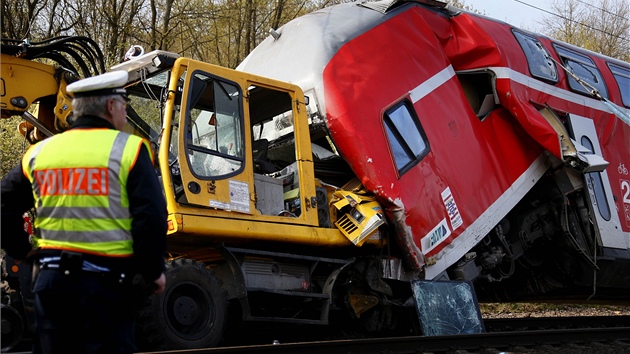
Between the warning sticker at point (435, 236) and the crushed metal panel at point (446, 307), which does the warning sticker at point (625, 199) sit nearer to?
the crushed metal panel at point (446, 307)

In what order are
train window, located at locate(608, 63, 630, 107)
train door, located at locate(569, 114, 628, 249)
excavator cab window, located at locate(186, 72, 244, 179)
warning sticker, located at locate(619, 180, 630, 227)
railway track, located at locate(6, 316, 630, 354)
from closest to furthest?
railway track, located at locate(6, 316, 630, 354) → excavator cab window, located at locate(186, 72, 244, 179) → train door, located at locate(569, 114, 628, 249) → warning sticker, located at locate(619, 180, 630, 227) → train window, located at locate(608, 63, 630, 107)

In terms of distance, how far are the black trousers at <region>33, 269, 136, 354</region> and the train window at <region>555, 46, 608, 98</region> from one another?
25.1 feet

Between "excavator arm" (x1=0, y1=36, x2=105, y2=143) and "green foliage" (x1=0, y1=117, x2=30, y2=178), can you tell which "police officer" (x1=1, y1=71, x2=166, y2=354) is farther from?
"green foliage" (x1=0, y1=117, x2=30, y2=178)

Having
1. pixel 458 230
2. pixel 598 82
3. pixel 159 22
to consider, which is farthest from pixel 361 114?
pixel 159 22

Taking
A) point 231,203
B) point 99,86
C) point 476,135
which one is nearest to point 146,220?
point 99,86

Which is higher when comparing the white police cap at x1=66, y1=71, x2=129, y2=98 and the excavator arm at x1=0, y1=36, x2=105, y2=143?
the excavator arm at x1=0, y1=36, x2=105, y2=143

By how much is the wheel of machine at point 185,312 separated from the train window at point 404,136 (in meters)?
2.34

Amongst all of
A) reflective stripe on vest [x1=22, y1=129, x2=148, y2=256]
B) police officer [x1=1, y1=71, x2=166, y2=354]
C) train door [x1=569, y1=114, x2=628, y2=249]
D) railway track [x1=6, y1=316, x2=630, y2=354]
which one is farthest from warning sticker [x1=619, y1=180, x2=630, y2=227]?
reflective stripe on vest [x1=22, y1=129, x2=148, y2=256]

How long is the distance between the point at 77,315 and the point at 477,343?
204 inches

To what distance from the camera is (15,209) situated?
3.63m

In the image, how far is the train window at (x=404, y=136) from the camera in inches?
307

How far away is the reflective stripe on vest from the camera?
3361 millimetres

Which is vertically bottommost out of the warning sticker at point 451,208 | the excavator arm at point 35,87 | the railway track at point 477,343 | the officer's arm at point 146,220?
the railway track at point 477,343

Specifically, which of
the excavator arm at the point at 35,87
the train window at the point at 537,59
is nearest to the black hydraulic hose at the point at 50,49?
the excavator arm at the point at 35,87
